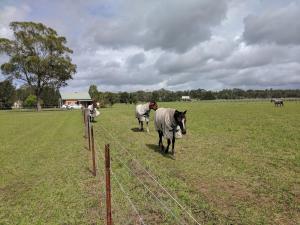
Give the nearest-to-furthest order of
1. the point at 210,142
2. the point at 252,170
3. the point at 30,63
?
the point at 252,170 → the point at 210,142 → the point at 30,63

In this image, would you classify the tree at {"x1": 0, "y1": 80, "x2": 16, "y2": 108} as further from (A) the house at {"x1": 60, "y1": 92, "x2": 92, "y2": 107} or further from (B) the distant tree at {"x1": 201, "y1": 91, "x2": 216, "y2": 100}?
(B) the distant tree at {"x1": 201, "y1": 91, "x2": 216, "y2": 100}

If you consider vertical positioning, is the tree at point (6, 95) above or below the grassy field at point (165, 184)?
above

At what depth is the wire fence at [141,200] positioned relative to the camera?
20.9ft

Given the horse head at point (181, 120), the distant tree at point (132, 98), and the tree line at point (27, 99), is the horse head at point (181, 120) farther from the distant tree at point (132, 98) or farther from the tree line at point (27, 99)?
the distant tree at point (132, 98)

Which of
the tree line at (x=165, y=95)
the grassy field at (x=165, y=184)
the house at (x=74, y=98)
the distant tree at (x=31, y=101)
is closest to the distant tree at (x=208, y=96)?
the tree line at (x=165, y=95)

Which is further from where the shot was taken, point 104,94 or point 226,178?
point 104,94

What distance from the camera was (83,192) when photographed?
27.4ft

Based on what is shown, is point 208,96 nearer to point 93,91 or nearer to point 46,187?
point 93,91

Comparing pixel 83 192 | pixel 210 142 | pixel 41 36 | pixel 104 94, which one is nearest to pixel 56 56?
pixel 41 36

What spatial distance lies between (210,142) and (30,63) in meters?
58.1

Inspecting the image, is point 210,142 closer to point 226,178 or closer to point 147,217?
point 226,178

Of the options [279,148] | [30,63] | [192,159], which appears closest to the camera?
[192,159]

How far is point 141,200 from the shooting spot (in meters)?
7.44

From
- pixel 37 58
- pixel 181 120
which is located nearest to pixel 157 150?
pixel 181 120
